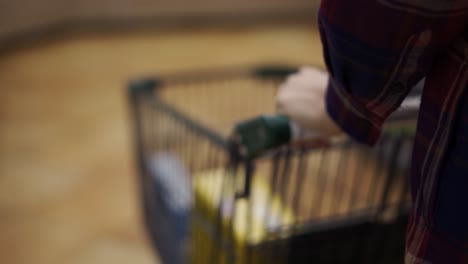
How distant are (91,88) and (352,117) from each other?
5.63 ft

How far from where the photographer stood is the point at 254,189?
2.40 ft

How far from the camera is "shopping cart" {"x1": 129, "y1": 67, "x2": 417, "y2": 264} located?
23.0 inches

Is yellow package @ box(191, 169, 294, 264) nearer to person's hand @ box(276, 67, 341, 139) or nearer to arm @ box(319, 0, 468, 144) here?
person's hand @ box(276, 67, 341, 139)

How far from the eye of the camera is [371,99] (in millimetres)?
326

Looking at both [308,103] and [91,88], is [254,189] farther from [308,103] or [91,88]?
[91,88]

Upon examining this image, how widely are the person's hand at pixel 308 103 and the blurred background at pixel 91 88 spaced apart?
28.8 inches

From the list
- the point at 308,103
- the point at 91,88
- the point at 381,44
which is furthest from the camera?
the point at 91,88

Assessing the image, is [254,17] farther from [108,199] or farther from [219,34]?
[108,199]

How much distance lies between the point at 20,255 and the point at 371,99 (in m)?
1.02

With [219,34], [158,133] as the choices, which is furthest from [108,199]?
[219,34]

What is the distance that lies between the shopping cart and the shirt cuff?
0.09 metres

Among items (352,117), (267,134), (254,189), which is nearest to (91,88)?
(254,189)

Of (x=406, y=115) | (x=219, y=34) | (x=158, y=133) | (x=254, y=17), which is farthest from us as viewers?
(x=254, y=17)

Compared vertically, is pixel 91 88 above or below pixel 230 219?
below
